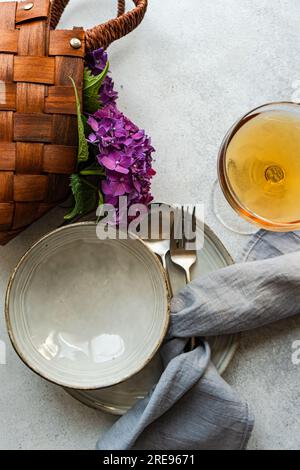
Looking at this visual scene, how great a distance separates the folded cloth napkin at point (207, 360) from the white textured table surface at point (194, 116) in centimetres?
5

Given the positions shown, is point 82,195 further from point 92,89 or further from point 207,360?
point 207,360

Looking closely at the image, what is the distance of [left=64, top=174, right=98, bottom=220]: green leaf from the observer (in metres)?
0.68

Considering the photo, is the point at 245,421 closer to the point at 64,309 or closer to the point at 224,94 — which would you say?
the point at 64,309

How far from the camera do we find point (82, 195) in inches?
27.4

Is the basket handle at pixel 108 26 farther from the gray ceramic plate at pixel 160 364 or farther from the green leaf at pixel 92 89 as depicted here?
the gray ceramic plate at pixel 160 364

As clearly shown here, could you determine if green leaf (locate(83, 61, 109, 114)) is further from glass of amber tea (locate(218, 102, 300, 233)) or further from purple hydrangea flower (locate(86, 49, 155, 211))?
glass of amber tea (locate(218, 102, 300, 233))

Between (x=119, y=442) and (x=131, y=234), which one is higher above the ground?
(x=131, y=234)

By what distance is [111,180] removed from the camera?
65 centimetres

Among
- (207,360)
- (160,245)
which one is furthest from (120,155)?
(207,360)

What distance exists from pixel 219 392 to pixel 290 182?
0.28 m

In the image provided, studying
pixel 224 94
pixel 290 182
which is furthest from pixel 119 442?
pixel 224 94

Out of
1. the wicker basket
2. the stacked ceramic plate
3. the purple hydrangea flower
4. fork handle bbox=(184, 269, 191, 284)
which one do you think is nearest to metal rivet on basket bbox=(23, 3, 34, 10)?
the wicker basket

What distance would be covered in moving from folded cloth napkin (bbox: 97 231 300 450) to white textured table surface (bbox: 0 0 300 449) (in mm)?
48

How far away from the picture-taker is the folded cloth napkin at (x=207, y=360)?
2.38 ft
